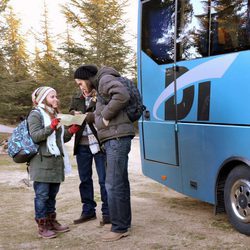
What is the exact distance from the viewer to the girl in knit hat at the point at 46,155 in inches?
187

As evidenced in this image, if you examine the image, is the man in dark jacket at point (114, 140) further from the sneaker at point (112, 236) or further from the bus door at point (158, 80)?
the bus door at point (158, 80)

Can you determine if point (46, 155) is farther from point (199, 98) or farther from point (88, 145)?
point (199, 98)

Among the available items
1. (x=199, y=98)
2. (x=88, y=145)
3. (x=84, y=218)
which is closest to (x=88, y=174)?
(x=88, y=145)

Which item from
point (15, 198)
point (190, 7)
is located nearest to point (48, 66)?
point (15, 198)

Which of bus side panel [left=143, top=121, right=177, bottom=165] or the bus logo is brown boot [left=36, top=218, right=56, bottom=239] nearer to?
bus side panel [left=143, top=121, right=177, bottom=165]

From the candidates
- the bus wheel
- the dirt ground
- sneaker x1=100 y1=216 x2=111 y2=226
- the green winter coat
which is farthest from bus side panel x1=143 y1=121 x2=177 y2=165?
A: the green winter coat

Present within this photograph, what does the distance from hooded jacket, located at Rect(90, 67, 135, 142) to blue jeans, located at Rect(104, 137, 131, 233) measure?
0.30ft

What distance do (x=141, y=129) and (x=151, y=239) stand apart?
225 cm

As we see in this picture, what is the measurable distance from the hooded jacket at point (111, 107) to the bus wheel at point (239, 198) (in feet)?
4.36

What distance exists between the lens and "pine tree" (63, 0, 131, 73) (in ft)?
78.3

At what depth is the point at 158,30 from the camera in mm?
6152

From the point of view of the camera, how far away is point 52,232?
16.2 feet

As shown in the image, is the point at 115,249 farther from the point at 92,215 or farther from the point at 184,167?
the point at 184,167

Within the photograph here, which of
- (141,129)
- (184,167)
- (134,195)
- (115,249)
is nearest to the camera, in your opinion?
(115,249)
